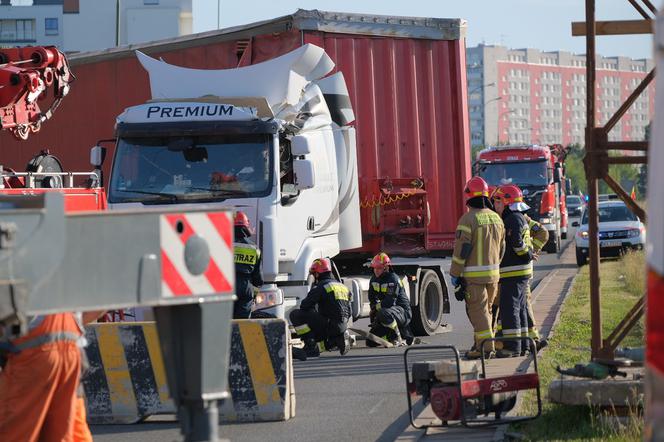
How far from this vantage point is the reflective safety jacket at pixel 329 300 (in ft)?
47.3

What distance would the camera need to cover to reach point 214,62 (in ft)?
54.7

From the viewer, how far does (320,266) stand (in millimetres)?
14844

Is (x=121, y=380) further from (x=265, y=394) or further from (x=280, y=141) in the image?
(x=280, y=141)

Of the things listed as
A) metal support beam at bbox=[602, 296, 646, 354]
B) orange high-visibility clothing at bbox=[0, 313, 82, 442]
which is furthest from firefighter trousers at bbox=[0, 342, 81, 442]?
metal support beam at bbox=[602, 296, 646, 354]

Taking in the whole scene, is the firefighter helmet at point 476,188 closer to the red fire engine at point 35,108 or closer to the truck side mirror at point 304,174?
the truck side mirror at point 304,174

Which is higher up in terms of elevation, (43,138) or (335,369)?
(43,138)

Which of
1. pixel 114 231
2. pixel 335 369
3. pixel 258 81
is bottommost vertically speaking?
pixel 335 369

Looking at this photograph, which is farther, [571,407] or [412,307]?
[412,307]

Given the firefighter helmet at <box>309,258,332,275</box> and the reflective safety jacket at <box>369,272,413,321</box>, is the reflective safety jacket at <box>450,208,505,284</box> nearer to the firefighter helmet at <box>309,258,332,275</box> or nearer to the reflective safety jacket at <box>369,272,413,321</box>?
the firefighter helmet at <box>309,258,332,275</box>

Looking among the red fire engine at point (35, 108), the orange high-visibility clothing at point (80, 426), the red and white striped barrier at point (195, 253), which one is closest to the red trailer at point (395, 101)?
the red fire engine at point (35, 108)

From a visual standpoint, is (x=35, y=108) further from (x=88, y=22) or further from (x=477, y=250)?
(x=88, y=22)

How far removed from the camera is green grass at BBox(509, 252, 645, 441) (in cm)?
848

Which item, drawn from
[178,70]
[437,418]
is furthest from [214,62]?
[437,418]

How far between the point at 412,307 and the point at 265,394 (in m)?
6.91
